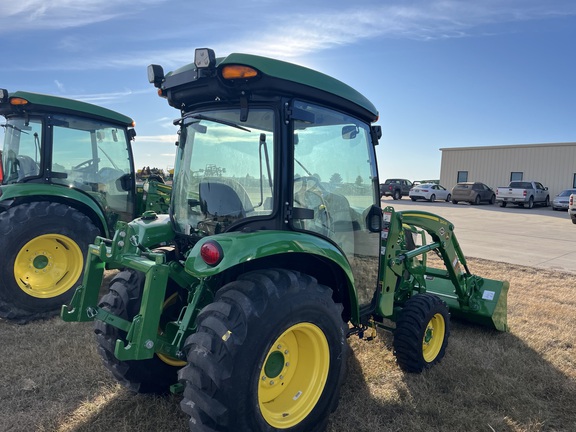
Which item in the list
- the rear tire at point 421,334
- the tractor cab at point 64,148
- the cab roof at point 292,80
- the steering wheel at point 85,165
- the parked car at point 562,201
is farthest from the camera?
the parked car at point 562,201

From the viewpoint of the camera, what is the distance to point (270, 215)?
113 inches

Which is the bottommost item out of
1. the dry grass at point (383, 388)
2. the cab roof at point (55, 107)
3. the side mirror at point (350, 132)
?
the dry grass at point (383, 388)

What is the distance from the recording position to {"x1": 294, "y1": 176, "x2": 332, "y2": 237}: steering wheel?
121 inches

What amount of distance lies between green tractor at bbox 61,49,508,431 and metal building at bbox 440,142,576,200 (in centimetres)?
3215

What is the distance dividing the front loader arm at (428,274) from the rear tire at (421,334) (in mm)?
184

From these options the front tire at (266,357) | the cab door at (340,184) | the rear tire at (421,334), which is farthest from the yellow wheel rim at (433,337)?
the front tire at (266,357)

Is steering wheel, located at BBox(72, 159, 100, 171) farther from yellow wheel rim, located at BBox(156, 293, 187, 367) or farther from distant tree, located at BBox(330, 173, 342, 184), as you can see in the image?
distant tree, located at BBox(330, 173, 342, 184)

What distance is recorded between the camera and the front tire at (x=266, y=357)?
230 cm

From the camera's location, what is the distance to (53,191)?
5609 millimetres

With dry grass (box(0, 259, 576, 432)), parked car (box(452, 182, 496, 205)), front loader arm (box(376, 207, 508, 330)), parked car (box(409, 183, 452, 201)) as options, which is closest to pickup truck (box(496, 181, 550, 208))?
parked car (box(452, 182, 496, 205))

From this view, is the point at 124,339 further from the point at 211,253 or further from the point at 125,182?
the point at 125,182

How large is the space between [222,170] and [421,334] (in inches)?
86.0

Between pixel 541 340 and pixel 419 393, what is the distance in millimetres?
2011

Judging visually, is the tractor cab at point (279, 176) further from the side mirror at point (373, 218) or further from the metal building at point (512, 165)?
the metal building at point (512, 165)
